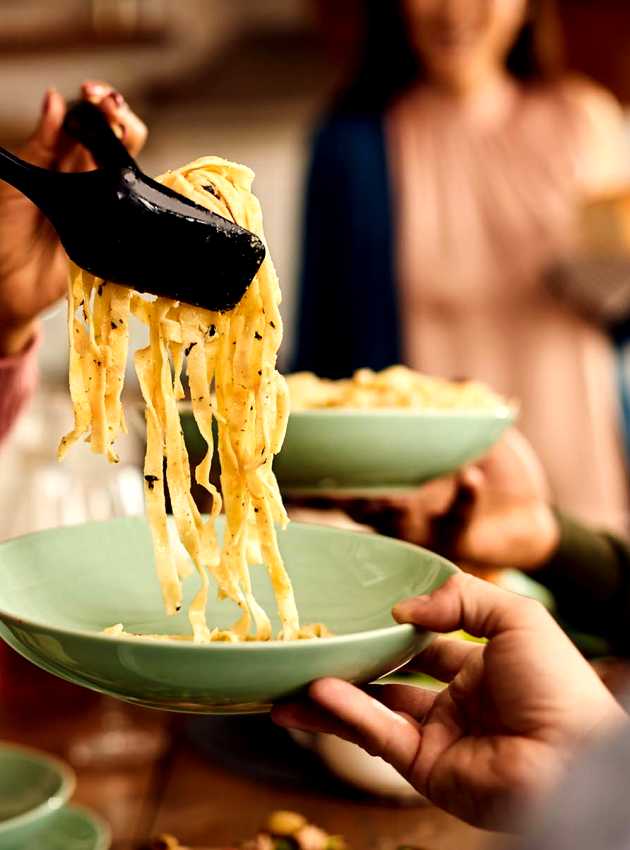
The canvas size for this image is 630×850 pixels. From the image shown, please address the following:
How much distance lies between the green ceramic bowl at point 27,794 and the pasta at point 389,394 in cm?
41

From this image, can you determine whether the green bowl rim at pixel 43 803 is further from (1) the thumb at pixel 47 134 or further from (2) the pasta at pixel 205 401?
(1) the thumb at pixel 47 134

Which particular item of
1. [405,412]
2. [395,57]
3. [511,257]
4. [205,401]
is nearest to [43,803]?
[205,401]

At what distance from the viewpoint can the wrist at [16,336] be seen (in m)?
1.13

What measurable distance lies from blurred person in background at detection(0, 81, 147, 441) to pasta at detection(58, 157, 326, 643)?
0.31 m

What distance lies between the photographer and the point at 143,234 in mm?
598

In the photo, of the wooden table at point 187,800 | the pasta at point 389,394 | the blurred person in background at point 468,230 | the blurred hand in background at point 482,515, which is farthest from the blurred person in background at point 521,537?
the blurred person in background at point 468,230

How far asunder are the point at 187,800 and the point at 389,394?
462mm

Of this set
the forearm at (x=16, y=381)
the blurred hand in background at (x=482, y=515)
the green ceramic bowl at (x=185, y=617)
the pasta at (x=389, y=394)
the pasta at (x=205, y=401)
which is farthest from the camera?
the blurred hand in background at (x=482, y=515)

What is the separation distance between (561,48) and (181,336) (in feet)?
8.02

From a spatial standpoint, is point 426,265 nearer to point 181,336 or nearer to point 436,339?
point 436,339

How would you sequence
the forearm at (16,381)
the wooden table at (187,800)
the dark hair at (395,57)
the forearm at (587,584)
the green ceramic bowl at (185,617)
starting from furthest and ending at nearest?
the dark hair at (395,57), the forearm at (587,584), the forearm at (16,381), the wooden table at (187,800), the green ceramic bowl at (185,617)

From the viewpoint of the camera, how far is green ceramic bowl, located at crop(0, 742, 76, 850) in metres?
0.76

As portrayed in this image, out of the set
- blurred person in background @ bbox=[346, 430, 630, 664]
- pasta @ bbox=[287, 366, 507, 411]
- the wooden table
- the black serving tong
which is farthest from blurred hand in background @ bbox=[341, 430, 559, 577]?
the black serving tong

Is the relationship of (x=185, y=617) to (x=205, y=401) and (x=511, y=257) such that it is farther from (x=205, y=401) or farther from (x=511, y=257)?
(x=511, y=257)
